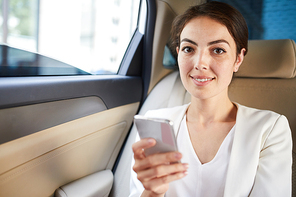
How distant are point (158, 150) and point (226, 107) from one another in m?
0.58

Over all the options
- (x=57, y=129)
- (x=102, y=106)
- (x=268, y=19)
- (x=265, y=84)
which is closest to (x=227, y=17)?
(x=265, y=84)

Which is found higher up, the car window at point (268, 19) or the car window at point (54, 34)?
the car window at point (268, 19)

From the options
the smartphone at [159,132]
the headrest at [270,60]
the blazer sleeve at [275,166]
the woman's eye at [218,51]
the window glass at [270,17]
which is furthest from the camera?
the window glass at [270,17]

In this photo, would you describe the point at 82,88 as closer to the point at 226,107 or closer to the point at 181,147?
the point at 181,147

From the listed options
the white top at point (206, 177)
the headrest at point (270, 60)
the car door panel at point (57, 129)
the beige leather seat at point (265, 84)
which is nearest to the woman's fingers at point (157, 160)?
the white top at point (206, 177)

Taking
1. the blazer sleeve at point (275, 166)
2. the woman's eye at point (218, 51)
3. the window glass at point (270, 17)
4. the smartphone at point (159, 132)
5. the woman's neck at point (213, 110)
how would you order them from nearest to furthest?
the smartphone at point (159, 132), the blazer sleeve at point (275, 166), the woman's eye at point (218, 51), the woman's neck at point (213, 110), the window glass at point (270, 17)

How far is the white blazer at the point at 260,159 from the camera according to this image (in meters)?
0.91

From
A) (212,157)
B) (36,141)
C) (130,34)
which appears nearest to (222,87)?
(212,157)

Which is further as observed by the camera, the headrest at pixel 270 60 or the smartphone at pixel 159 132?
the headrest at pixel 270 60

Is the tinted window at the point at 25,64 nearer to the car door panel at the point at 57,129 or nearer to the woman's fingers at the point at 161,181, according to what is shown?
the car door panel at the point at 57,129

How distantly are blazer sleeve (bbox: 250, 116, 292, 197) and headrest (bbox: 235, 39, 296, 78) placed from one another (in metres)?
0.42

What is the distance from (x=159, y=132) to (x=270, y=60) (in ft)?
3.20

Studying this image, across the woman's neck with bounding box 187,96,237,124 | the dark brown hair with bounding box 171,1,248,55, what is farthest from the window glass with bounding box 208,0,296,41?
the woman's neck with bounding box 187,96,237,124

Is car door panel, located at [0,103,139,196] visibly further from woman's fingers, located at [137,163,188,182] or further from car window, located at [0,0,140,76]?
woman's fingers, located at [137,163,188,182]
